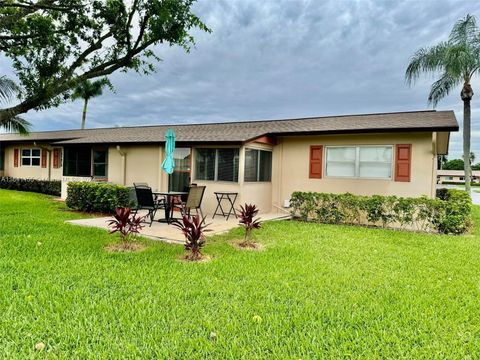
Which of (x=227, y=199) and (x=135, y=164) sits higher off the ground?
(x=135, y=164)

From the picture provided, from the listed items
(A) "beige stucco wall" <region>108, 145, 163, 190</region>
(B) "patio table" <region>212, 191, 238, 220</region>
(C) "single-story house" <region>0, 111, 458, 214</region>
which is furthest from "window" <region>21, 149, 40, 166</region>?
(B) "patio table" <region>212, 191, 238, 220</region>

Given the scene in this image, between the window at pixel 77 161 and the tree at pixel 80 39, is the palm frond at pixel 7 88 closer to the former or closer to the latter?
the tree at pixel 80 39

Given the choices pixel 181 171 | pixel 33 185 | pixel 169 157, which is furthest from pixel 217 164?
pixel 33 185

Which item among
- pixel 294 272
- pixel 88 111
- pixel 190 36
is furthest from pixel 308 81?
pixel 88 111

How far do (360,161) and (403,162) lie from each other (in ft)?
4.15

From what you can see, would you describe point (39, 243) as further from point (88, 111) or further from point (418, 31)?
point (88, 111)

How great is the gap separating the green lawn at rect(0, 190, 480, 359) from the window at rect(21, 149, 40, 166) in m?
15.0

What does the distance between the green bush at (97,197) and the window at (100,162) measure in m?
2.95

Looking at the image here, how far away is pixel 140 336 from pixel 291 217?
829cm

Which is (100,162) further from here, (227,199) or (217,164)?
(227,199)

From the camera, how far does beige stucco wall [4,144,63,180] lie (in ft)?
59.9

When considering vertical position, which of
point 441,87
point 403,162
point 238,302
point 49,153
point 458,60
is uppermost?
Result: point 458,60

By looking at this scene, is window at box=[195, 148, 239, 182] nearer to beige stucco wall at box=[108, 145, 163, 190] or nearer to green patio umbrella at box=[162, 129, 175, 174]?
green patio umbrella at box=[162, 129, 175, 174]

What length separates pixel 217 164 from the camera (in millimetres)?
11109
